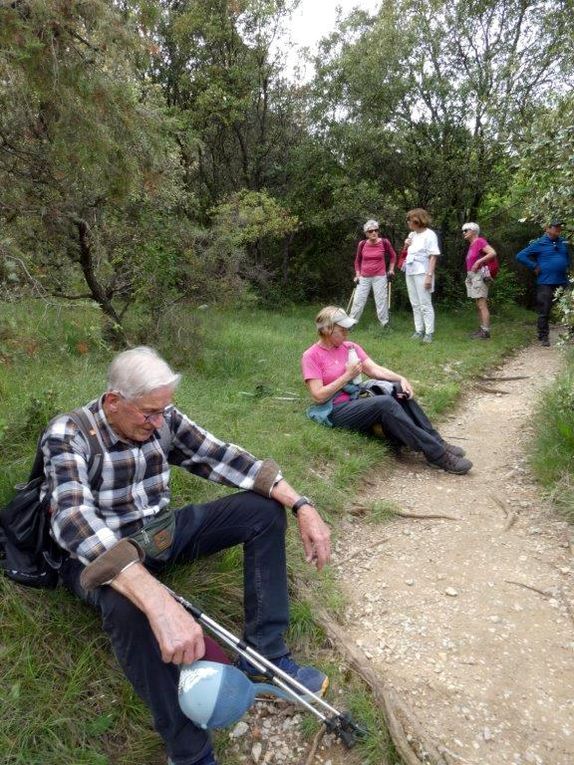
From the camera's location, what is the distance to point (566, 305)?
4844mm

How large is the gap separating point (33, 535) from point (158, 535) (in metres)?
0.53

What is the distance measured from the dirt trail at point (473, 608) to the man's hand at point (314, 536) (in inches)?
23.6

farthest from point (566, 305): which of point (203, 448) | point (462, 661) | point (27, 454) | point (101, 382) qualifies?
point (27, 454)

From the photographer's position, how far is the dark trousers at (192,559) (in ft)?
6.58

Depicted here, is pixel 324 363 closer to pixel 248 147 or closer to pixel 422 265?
pixel 422 265

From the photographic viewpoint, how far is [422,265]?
8562 millimetres

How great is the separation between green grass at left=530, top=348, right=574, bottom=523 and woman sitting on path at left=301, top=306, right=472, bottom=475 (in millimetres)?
575

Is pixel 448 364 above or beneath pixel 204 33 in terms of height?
beneath

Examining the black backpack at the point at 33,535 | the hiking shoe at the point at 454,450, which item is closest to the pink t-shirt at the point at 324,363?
the hiking shoe at the point at 454,450

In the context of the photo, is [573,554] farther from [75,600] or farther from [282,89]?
[282,89]

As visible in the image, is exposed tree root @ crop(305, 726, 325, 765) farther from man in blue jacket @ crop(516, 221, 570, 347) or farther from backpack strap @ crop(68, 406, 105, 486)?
man in blue jacket @ crop(516, 221, 570, 347)

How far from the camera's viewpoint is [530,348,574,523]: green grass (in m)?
3.94

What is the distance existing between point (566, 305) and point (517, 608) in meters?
2.87

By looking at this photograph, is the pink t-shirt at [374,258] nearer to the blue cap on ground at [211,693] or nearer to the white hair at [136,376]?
the white hair at [136,376]
